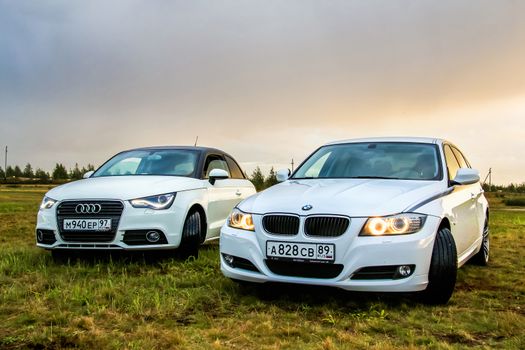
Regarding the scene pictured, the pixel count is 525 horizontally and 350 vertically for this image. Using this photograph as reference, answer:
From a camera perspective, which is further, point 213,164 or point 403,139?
point 213,164

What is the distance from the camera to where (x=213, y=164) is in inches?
318

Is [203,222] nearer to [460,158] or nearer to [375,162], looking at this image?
[375,162]

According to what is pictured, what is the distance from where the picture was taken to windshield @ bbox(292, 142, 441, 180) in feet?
18.4

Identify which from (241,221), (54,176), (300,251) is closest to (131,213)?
(241,221)

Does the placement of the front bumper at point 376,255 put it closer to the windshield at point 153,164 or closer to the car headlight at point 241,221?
the car headlight at point 241,221

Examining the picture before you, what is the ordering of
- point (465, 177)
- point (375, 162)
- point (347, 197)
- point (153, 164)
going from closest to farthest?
point (347, 197)
point (465, 177)
point (375, 162)
point (153, 164)

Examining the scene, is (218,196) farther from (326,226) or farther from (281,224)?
(326,226)

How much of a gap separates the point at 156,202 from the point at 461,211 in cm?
332

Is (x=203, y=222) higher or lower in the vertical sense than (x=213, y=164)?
lower

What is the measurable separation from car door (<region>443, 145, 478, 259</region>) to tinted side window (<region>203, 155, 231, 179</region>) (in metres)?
3.21

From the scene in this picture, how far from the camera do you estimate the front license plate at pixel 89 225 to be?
619cm

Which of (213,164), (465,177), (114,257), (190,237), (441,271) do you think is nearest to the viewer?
(441,271)

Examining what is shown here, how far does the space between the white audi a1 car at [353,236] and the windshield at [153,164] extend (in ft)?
8.18

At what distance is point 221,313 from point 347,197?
4.56ft
